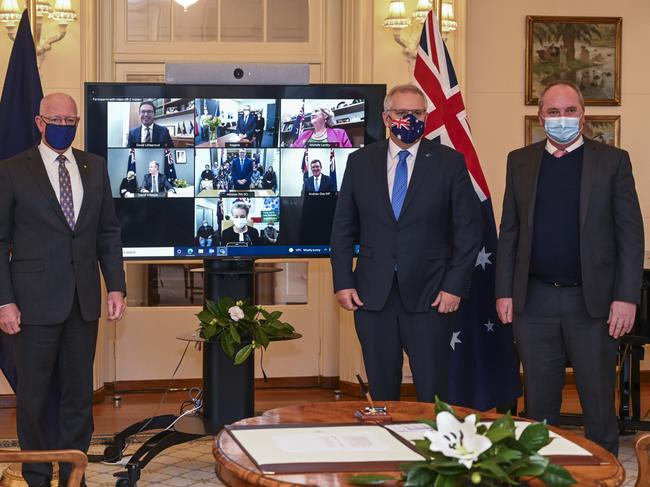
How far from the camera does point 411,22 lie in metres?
6.53

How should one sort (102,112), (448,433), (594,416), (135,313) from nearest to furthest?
(448,433), (594,416), (102,112), (135,313)

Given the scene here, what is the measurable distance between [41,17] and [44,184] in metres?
2.57

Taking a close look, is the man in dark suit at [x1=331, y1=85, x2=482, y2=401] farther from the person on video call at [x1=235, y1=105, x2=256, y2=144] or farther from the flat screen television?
the person on video call at [x1=235, y1=105, x2=256, y2=144]

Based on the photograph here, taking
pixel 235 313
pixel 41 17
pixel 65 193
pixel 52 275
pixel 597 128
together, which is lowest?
pixel 235 313

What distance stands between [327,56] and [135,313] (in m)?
2.21

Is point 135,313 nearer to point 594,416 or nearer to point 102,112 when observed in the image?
point 102,112

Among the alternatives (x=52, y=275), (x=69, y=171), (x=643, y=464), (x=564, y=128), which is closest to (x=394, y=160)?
(x=564, y=128)

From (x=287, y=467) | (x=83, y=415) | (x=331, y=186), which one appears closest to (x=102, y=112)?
(x=331, y=186)

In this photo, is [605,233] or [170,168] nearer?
[605,233]

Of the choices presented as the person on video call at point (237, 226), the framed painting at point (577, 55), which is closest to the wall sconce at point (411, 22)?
the framed painting at point (577, 55)

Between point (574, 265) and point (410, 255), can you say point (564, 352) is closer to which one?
point (574, 265)

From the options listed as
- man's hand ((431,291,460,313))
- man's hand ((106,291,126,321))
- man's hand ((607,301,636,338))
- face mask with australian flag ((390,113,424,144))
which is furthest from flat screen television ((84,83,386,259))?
man's hand ((607,301,636,338))

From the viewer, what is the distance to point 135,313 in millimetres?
6879

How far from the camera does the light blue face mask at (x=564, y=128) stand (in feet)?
13.1
